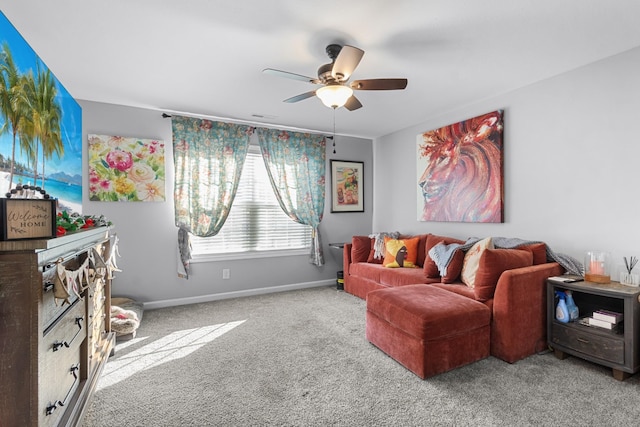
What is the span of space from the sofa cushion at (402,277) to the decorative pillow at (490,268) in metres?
0.71

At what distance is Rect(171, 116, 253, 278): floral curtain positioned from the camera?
3809 mm

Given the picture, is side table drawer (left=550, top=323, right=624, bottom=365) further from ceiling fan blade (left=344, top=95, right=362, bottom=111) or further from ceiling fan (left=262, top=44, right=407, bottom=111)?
ceiling fan blade (left=344, top=95, right=362, bottom=111)

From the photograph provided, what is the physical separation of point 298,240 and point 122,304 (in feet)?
7.76

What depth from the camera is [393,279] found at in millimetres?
3521

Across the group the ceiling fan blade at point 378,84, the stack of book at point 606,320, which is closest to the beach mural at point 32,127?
the ceiling fan blade at point 378,84

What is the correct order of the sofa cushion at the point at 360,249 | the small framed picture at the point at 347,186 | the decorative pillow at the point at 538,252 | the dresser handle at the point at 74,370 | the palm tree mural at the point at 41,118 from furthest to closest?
the small framed picture at the point at 347,186 → the sofa cushion at the point at 360,249 → the decorative pillow at the point at 538,252 → the palm tree mural at the point at 41,118 → the dresser handle at the point at 74,370

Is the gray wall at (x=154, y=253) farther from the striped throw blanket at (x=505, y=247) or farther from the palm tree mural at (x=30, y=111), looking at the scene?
the striped throw blanket at (x=505, y=247)

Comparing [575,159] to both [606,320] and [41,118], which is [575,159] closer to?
[606,320]

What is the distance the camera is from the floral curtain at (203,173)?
12.5 feet

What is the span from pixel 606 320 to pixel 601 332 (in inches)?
3.8

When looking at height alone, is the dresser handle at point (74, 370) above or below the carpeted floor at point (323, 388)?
above

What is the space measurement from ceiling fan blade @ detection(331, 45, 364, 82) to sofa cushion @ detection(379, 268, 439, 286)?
2.19 meters

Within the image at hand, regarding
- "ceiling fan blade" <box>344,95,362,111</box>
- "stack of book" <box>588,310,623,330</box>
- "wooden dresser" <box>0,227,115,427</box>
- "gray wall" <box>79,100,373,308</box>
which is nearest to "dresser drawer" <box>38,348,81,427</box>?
"wooden dresser" <box>0,227,115,427</box>

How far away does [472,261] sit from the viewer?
285 cm
